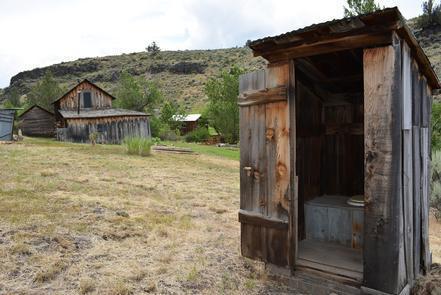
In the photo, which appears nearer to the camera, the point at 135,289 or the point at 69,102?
the point at 135,289

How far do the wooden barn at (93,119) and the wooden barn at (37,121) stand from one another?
1079 mm

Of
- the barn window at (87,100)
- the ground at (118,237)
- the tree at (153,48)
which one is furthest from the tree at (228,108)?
the tree at (153,48)

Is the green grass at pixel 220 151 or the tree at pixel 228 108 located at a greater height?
the tree at pixel 228 108

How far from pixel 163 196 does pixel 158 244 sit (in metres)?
3.62

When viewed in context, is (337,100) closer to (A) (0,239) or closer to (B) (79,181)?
(A) (0,239)

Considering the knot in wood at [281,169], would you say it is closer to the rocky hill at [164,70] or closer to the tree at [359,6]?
the tree at [359,6]

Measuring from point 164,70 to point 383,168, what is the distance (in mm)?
67470

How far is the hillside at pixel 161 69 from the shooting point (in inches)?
2383

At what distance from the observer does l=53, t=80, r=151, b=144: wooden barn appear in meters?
26.6

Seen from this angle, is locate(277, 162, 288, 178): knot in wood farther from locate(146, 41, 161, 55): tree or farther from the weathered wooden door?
locate(146, 41, 161, 55): tree

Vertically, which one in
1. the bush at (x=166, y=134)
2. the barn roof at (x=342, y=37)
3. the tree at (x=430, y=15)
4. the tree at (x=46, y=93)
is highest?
the tree at (x=430, y=15)

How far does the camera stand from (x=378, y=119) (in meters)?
3.45

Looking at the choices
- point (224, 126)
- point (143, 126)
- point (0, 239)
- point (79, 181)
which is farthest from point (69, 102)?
point (0, 239)

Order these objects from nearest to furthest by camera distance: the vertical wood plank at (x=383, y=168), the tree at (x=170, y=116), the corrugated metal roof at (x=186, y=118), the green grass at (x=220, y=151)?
1. the vertical wood plank at (x=383, y=168)
2. the green grass at (x=220, y=151)
3. the tree at (x=170, y=116)
4. the corrugated metal roof at (x=186, y=118)
